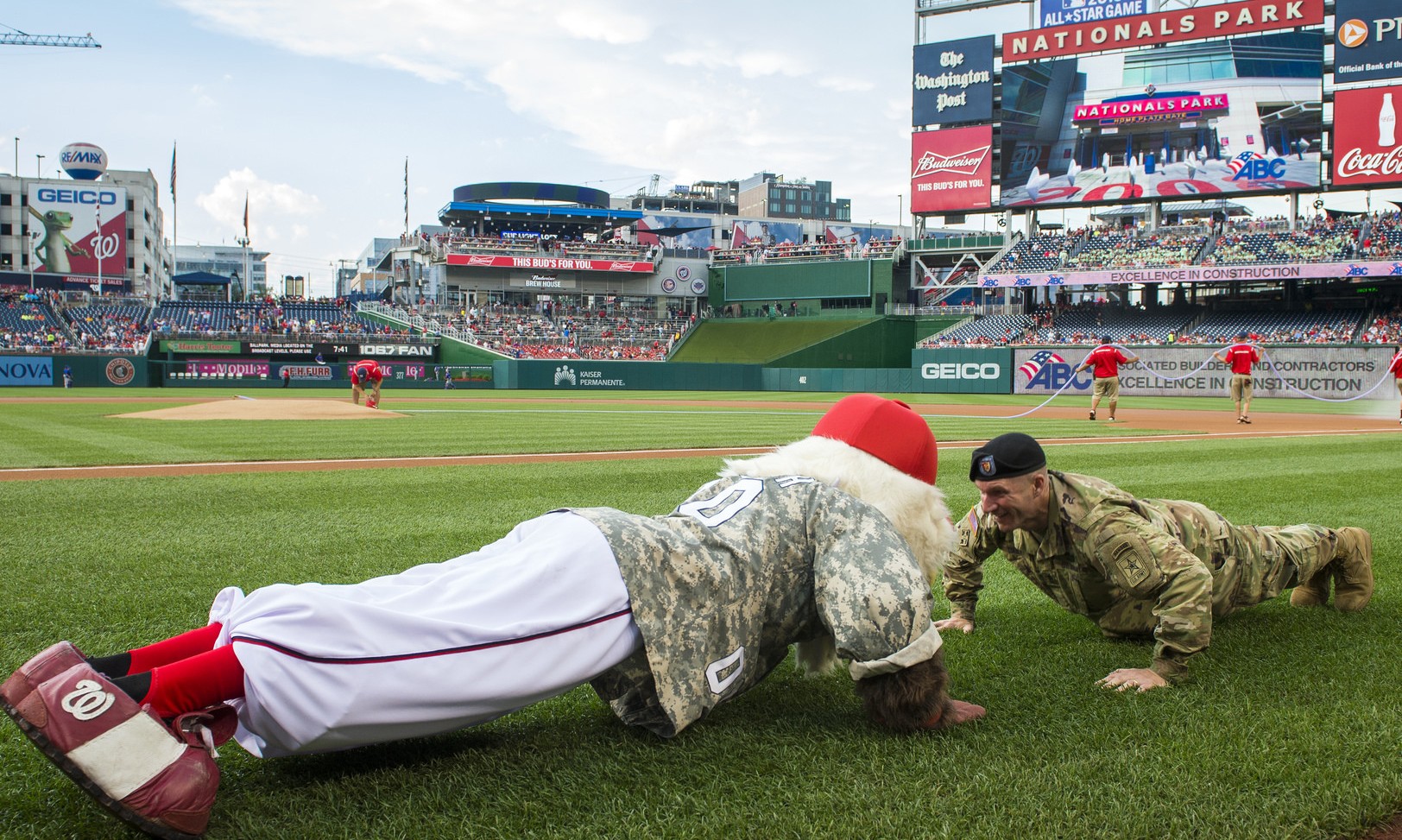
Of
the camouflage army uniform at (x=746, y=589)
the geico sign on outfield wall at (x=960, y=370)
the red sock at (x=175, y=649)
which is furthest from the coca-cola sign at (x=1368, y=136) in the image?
the red sock at (x=175, y=649)

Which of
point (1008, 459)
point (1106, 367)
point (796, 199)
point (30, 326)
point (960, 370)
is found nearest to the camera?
point (1008, 459)

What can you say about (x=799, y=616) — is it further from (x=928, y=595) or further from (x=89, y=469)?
(x=89, y=469)

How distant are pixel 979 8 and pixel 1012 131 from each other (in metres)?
7.65

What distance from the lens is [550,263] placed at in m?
64.9

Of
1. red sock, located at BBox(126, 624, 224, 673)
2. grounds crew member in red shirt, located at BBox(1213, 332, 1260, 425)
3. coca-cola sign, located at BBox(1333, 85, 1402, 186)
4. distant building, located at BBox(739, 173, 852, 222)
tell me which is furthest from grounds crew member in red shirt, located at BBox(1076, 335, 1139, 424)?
distant building, located at BBox(739, 173, 852, 222)

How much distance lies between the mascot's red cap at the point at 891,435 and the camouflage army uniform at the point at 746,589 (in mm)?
225

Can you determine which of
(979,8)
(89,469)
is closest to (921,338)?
(979,8)

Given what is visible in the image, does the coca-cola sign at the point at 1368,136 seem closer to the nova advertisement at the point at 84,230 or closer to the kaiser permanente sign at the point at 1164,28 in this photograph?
the kaiser permanente sign at the point at 1164,28

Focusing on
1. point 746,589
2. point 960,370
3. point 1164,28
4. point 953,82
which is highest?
point 1164,28

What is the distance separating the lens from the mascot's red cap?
3.10m

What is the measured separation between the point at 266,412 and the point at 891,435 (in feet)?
67.2

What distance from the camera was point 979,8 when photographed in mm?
49969

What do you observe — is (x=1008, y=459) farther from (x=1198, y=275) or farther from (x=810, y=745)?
(x=1198, y=275)

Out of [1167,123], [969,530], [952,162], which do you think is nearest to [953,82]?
[952,162]
